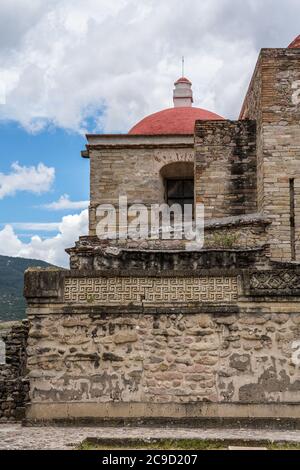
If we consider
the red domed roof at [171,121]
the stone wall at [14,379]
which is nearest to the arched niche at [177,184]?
the red domed roof at [171,121]

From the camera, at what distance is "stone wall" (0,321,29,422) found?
10469 mm

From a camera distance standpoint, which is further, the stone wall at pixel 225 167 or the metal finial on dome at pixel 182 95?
the metal finial on dome at pixel 182 95

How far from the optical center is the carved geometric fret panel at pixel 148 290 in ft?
30.1

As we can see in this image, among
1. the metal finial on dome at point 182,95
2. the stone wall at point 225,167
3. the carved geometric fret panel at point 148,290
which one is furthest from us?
the metal finial on dome at point 182,95

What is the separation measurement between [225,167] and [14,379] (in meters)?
8.79

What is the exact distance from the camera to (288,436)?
8109 millimetres

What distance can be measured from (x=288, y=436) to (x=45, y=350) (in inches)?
136

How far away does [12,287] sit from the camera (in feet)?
226

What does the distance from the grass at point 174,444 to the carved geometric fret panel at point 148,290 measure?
212 cm

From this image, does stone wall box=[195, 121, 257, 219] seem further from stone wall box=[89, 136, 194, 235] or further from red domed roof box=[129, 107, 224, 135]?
red domed roof box=[129, 107, 224, 135]

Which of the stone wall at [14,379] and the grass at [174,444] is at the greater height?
the stone wall at [14,379]

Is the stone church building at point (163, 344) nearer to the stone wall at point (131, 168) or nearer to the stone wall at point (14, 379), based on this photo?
the stone wall at point (14, 379)

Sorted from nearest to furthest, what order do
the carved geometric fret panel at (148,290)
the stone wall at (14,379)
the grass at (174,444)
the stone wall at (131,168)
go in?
the grass at (174,444) < the carved geometric fret panel at (148,290) < the stone wall at (14,379) < the stone wall at (131,168)

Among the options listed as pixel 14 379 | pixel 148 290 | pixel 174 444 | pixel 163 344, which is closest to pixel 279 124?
pixel 148 290
